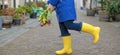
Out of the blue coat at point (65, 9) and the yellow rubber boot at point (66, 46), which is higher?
the blue coat at point (65, 9)

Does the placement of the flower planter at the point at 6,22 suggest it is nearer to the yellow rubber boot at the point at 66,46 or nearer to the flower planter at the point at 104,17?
the yellow rubber boot at the point at 66,46

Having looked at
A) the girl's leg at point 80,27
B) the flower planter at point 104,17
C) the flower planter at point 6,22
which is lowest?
the flower planter at point 104,17

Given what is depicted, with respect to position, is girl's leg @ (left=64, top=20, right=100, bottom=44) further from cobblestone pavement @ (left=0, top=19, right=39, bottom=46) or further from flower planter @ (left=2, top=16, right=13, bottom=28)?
flower planter @ (left=2, top=16, right=13, bottom=28)

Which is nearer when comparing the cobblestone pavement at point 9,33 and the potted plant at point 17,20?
the cobblestone pavement at point 9,33

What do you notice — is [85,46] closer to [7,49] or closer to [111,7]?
[7,49]

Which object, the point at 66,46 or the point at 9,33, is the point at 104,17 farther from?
the point at 66,46

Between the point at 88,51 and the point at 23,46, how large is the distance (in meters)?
1.55

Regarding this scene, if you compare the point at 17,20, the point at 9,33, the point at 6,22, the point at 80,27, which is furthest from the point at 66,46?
the point at 17,20

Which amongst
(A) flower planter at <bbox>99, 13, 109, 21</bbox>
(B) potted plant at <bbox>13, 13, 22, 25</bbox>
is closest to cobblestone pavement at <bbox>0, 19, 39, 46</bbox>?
(B) potted plant at <bbox>13, 13, 22, 25</bbox>

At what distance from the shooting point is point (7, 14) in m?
12.9

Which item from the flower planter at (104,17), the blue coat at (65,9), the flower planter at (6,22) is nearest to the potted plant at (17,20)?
the flower planter at (6,22)

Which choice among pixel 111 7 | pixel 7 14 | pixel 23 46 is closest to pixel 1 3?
pixel 7 14

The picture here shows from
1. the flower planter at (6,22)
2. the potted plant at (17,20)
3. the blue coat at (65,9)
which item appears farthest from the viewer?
the potted plant at (17,20)

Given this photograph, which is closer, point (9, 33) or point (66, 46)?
point (66, 46)
